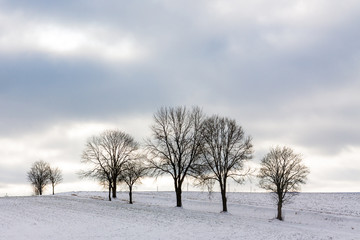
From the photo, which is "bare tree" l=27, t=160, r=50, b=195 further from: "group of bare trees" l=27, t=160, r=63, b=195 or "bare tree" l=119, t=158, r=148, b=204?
"bare tree" l=119, t=158, r=148, b=204

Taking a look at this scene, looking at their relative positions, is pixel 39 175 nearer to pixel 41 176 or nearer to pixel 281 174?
pixel 41 176

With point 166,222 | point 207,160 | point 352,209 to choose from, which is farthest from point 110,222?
point 352,209

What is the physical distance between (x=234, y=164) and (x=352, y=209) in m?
23.8

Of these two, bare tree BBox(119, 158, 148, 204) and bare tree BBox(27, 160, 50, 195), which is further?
bare tree BBox(27, 160, 50, 195)

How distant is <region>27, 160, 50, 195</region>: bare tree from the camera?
9870 cm

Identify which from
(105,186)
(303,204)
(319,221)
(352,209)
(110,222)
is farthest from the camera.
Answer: (105,186)

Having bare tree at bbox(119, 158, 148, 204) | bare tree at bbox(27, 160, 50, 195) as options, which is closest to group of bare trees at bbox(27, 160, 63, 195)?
bare tree at bbox(27, 160, 50, 195)

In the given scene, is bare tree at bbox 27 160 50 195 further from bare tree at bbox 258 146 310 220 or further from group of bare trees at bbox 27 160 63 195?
bare tree at bbox 258 146 310 220

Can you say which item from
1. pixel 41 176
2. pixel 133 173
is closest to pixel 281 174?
pixel 133 173

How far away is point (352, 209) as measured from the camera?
58.7m

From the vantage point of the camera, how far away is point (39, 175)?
99562mm

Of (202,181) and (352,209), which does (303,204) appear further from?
(202,181)

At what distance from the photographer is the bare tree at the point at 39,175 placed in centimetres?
9870

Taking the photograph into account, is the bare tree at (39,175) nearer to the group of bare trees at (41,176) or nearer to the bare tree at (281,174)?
the group of bare trees at (41,176)
